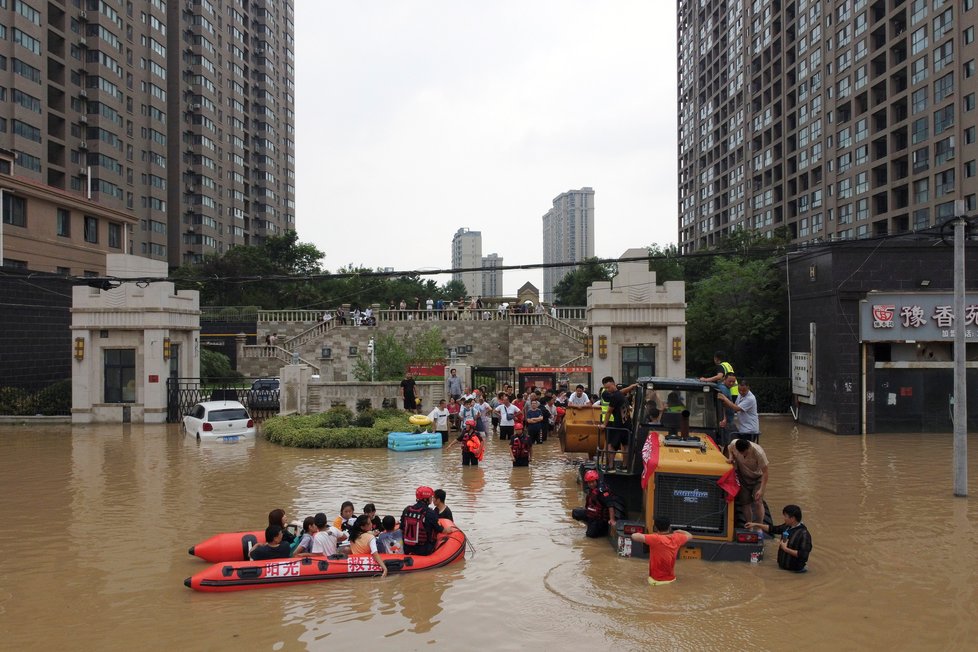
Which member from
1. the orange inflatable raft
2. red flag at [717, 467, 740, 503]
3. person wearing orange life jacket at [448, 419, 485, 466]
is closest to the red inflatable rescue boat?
the orange inflatable raft

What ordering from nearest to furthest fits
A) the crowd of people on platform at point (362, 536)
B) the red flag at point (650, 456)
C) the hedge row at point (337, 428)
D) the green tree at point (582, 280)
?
the crowd of people on platform at point (362, 536) → the red flag at point (650, 456) → the hedge row at point (337, 428) → the green tree at point (582, 280)

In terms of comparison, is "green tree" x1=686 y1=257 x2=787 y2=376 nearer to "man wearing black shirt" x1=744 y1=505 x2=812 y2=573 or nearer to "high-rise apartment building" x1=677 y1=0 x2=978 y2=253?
"high-rise apartment building" x1=677 y1=0 x2=978 y2=253

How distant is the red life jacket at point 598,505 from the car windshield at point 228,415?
52.2 feet

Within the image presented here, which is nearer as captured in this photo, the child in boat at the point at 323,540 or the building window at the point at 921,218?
the child in boat at the point at 323,540

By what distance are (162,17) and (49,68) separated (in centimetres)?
1956

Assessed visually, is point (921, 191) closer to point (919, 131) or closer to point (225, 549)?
point (919, 131)

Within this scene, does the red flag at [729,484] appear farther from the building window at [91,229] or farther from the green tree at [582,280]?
the green tree at [582,280]

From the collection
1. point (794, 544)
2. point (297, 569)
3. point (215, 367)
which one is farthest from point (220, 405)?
point (794, 544)

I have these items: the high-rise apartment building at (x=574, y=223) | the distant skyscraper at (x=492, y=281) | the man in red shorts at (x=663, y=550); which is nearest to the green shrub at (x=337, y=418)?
the man in red shorts at (x=663, y=550)

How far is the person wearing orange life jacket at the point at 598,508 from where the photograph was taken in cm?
1225

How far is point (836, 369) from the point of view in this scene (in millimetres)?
25359

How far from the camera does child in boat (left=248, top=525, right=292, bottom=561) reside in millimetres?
10758

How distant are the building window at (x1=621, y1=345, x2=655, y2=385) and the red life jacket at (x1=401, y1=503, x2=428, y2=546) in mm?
18646

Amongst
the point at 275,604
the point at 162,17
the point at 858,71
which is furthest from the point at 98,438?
the point at 162,17
